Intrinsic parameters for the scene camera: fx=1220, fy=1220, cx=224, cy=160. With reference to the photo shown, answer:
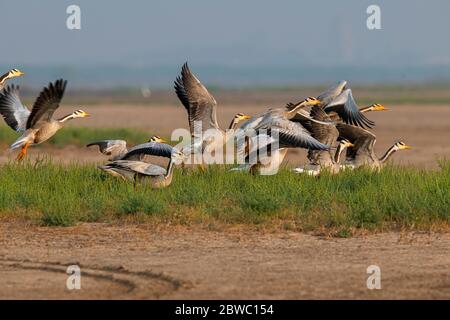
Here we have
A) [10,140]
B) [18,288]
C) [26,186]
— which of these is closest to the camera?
[18,288]

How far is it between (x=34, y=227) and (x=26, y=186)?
1.33 metres

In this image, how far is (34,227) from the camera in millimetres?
9906

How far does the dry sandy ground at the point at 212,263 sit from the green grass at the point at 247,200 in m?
0.28

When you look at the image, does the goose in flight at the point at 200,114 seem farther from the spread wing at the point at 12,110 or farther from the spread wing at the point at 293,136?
the spread wing at the point at 12,110

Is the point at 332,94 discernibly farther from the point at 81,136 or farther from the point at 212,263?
the point at 81,136

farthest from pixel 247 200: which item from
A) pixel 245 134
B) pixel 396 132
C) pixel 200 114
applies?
pixel 396 132

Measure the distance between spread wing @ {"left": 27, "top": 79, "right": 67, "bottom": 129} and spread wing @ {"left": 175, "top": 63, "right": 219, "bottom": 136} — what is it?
1.32 meters

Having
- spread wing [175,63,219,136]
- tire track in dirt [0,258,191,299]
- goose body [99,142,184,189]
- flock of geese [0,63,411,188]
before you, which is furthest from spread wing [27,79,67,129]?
tire track in dirt [0,258,191,299]

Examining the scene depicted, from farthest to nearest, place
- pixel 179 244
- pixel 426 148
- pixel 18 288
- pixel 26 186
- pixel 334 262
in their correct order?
pixel 426 148, pixel 26 186, pixel 179 244, pixel 334 262, pixel 18 288

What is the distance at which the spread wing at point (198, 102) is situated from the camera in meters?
12.5

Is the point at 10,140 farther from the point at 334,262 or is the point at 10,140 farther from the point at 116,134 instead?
the point at 334,262

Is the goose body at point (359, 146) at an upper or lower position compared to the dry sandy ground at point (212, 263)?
upper

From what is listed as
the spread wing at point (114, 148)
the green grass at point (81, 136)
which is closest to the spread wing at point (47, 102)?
the spread wing at point (114, 148)
